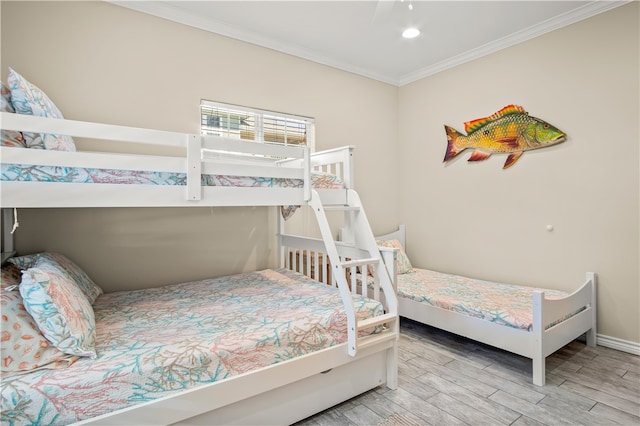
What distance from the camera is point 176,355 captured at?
1.39m

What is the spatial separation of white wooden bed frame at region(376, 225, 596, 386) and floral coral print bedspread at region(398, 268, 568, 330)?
0.16ft

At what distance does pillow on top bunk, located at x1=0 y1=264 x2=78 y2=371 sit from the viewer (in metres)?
1.18

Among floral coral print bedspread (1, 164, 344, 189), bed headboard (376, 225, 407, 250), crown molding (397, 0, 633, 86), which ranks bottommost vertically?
bed headboard (376, 225, 407, 250)

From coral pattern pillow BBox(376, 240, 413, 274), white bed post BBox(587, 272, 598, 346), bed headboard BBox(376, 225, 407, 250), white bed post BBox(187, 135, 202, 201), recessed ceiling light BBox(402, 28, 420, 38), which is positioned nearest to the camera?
white bed post BBox(187, 135, 202, 201)

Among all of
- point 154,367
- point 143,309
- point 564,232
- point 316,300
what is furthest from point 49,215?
point 564,232

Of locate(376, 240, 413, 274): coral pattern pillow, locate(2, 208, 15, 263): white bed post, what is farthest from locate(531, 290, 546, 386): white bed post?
locate(2, 208, 15, 263): white bed post

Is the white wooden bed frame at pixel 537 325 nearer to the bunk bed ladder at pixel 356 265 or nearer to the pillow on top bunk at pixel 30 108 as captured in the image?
the bunk bed ladder at pixel 356 265

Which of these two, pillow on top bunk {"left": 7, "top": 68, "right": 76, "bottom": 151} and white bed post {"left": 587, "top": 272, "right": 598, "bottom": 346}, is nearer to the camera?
pillow on top bunk {"left": 7, "top": 68, "right": 76, "bottom": 151}

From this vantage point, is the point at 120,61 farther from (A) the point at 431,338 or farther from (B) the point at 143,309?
(A) the point at 431,338

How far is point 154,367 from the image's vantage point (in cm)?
133

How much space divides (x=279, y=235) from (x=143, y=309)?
1.41 metres

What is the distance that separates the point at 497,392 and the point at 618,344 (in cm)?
136

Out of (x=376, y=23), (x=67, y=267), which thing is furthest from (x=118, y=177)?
(x=376, y=23)

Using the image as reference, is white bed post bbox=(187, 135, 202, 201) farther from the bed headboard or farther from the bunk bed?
the bed headboard
